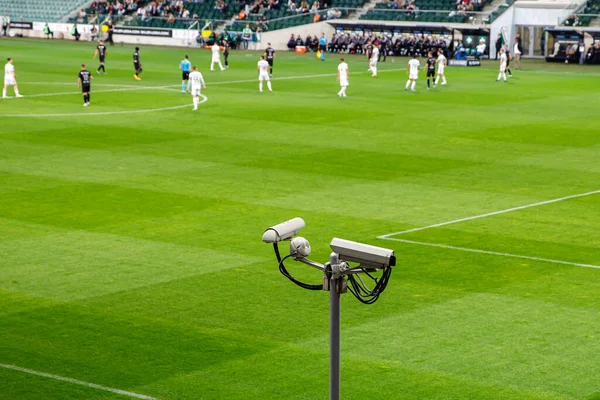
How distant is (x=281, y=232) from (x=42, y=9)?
98.4 m

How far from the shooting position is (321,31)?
8531 cm

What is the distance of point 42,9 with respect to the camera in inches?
4070

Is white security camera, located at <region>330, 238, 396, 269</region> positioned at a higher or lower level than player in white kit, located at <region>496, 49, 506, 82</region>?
higher

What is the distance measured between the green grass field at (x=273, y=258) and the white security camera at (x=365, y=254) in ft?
14.9

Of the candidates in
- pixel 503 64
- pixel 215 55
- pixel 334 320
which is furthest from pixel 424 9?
pixel 334 320

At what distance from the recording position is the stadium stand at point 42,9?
102 m

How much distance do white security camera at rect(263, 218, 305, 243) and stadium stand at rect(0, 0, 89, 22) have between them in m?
95.5

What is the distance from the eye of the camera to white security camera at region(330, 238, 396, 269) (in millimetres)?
9211

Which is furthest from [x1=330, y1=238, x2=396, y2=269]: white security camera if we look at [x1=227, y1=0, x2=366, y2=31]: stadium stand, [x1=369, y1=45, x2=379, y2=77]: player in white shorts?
[x1=227, y1=0, x2=366, y2=31]: stadium stand

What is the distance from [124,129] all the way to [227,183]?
453 inches

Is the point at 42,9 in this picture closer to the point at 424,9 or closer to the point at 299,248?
the point at 424,9

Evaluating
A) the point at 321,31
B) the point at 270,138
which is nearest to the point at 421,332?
the point at 270,138

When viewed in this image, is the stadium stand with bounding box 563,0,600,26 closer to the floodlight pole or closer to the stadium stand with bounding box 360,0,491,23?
the stadium stand with bounding box 360,0,491,23

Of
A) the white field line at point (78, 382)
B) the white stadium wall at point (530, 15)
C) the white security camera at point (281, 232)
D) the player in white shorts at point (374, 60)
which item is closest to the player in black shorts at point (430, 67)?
the player in white shorts at point (374, 60)
